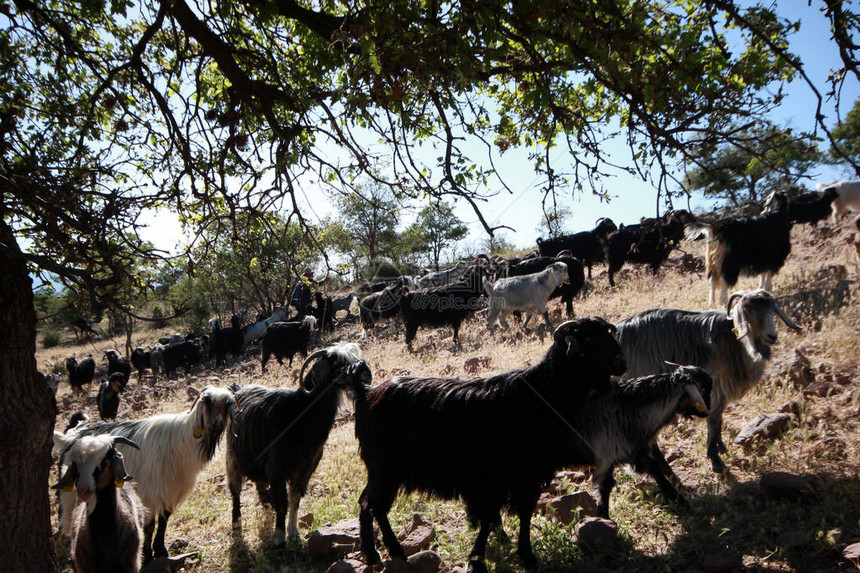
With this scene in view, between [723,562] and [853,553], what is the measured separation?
64cm

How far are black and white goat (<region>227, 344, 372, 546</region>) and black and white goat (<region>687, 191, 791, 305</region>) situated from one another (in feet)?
21.8

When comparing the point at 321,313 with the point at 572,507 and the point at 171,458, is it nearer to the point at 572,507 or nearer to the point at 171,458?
the point at 171,458

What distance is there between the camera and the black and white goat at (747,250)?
8.78 meters

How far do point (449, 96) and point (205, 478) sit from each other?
6.14 meters

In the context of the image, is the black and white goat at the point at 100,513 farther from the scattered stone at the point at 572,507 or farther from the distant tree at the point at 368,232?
the distant tree at the point at 368,232

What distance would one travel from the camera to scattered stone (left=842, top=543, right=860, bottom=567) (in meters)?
2.79

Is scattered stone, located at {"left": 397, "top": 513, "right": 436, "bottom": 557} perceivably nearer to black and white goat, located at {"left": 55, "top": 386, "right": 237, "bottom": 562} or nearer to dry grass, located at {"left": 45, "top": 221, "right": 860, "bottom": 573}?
dry grass, located at {"left": 45, "top": 221, "right": 860, "bottom": 573}

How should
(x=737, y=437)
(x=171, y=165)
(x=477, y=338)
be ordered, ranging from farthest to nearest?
(x=477, y=338) < (x=171, y=165) < (x=737, y=437)

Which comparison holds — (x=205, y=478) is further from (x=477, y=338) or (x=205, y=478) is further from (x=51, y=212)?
(x=477, y=338)

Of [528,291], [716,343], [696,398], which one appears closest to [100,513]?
[696,398]

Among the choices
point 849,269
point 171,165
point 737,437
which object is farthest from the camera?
point 849,269

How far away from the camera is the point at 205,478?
22.8 feet

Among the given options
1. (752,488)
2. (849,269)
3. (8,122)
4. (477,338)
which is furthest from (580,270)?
(8,122)

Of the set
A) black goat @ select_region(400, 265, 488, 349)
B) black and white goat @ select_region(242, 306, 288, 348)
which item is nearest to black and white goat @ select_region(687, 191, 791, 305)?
black goat @ select_region(400, 265, 488, 349)
